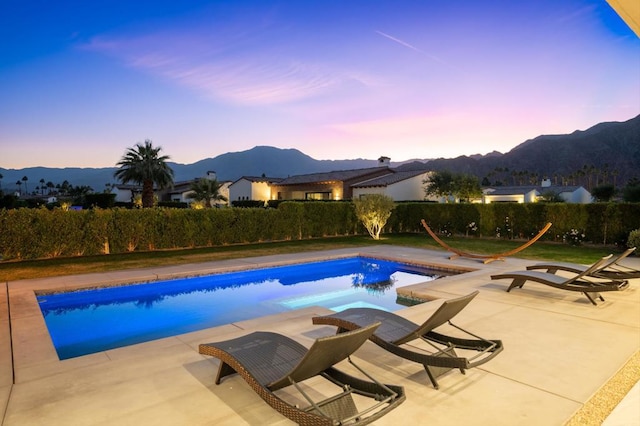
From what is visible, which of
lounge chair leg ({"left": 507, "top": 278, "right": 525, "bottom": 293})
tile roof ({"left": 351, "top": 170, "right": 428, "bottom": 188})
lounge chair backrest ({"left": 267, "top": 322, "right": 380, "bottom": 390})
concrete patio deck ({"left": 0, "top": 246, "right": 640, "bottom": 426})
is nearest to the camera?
lounge chair backrest ({"left": 267, "top": 322, "right": 380, "bottom": 390})

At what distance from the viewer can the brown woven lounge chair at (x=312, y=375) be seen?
8.56 feet

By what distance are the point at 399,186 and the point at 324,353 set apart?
108 ft

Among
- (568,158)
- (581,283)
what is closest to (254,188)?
(581,283)

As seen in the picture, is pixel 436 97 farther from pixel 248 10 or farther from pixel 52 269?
pixel 52 269

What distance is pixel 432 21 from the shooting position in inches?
621

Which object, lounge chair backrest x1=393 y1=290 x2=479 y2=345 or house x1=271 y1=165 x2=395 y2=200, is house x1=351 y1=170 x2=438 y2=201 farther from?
lounge chair backrest x1=393 y1=290 x2=479 y2=345

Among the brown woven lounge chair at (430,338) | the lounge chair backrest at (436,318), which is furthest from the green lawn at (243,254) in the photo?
the lounge chair backrest at (436,318)

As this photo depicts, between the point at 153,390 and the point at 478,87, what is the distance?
23015 mm

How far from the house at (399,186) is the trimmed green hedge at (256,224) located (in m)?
12.2

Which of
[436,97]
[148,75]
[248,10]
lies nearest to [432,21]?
[248,10]

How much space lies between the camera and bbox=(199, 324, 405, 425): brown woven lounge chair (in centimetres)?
261

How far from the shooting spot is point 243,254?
534 inches

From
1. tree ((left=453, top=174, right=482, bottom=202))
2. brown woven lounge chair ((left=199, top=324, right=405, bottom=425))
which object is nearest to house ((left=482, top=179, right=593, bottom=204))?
tree ((left=453, top=174, right=482, bottom=202))

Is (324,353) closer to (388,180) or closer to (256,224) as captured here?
(256,224)
